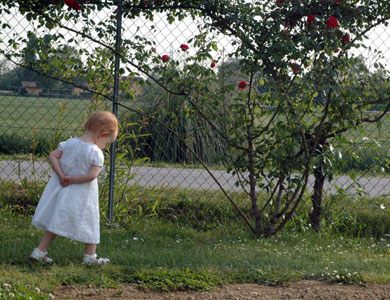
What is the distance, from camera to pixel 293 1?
4.33 metres

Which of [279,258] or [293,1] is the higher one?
[293,1]

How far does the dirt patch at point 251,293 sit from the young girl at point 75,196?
56 cm

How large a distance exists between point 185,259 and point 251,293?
79 cm

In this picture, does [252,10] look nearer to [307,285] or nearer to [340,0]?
[340,0]

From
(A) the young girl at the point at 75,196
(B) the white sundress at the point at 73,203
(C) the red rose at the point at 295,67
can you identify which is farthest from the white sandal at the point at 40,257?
(C) the red rose at the point at 295,67

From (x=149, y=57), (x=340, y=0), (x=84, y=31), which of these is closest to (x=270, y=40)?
(x=340, y=0)

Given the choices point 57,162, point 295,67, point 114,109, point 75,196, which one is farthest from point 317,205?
point 57,162

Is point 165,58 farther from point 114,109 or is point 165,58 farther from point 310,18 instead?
point 310,18

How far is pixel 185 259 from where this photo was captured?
396 centimetres

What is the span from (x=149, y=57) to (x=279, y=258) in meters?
2.03

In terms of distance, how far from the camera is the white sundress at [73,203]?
371cm

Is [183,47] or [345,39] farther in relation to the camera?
[183,47]

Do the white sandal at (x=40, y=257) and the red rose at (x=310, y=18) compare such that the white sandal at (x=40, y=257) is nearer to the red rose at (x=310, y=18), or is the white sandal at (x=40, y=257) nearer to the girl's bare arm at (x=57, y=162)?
the girl's bare arm at (x=57, y=162)

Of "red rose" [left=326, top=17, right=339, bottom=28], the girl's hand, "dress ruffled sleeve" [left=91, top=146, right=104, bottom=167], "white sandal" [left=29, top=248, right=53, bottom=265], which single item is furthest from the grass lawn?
"red rose" [left=326, top=17, right=339, bottom=28]
